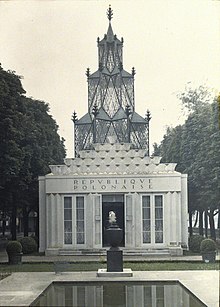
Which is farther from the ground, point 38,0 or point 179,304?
point 38,0

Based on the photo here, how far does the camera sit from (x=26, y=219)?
16719mm

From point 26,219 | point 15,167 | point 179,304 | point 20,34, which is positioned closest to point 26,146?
point 15,167

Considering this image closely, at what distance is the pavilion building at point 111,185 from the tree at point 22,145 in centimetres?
35

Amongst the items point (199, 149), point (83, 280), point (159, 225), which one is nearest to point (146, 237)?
point (159, 225)

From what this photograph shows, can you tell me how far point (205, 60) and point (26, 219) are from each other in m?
6.08

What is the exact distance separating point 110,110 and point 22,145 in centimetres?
240

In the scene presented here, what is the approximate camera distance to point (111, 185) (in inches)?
669

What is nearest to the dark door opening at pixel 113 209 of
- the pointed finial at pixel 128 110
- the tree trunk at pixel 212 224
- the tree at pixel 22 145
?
the tree at pixel 22 145

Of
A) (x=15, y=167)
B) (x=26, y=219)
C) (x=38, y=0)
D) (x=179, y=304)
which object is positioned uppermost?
(x=38, y=0)

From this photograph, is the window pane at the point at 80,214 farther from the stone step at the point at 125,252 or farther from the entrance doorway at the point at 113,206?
the stone step at the point at 125,252

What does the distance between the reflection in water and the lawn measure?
2052 mm

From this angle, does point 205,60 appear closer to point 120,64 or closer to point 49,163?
point 120,64

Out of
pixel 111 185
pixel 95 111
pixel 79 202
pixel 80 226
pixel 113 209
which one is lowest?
pixel 80 226

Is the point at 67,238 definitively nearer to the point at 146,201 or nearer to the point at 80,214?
the point at 80,214
